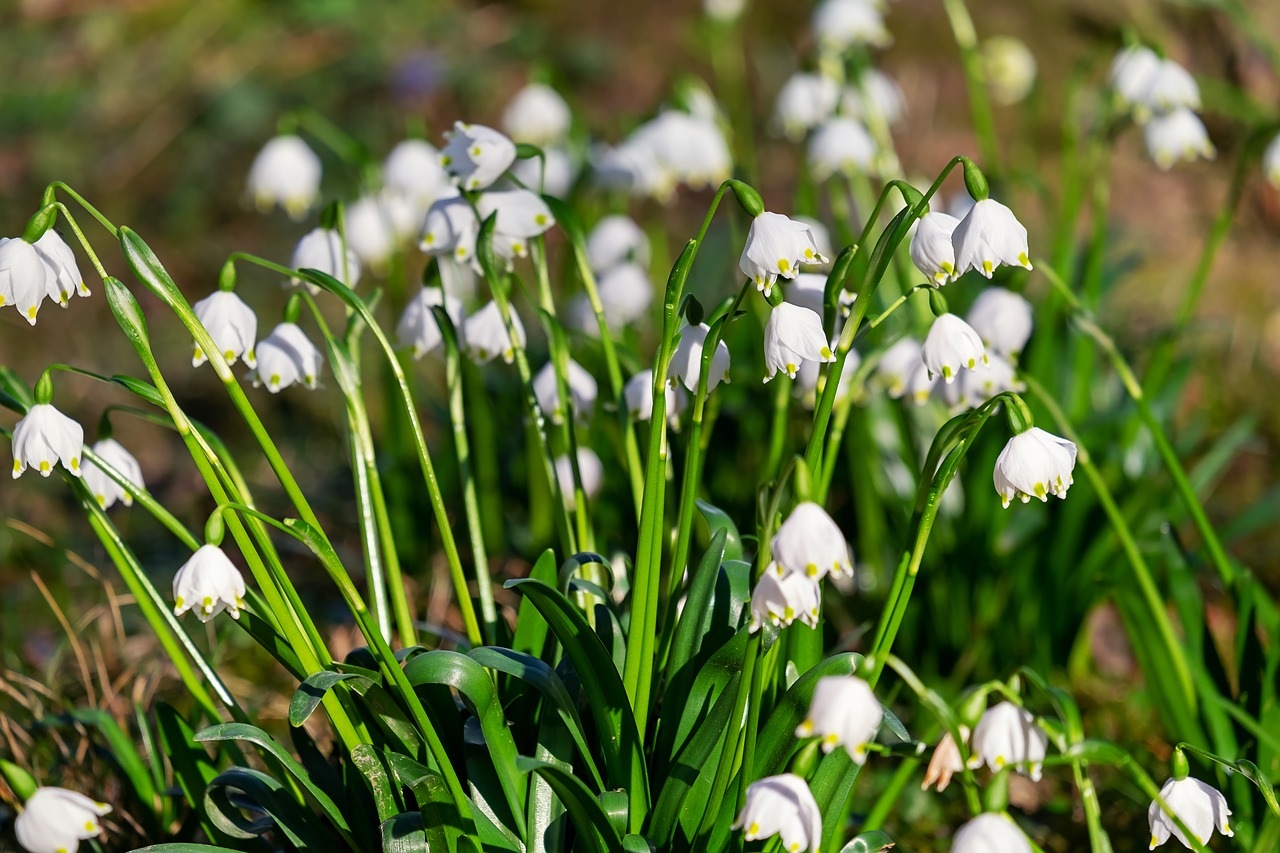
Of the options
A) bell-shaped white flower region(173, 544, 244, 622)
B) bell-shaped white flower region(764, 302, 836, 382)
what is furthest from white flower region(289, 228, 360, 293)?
bell-shaped white flower region(764, 302, 836, 382)

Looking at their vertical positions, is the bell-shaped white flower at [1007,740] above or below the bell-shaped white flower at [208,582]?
below

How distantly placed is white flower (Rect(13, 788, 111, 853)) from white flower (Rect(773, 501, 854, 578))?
86 cm

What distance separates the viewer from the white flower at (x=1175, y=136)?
2.30 meters

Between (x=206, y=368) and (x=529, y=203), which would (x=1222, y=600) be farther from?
(x=206, y=368)

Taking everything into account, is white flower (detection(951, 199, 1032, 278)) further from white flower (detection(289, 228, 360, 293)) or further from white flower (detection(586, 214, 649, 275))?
white flower (detection(586, 214, 649, 275))

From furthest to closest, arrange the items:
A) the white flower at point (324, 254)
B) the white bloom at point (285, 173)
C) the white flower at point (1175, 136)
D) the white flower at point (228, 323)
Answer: the white bloom at point (285, 173), the white flower at point (1175, 136), the white flower at point (324, 254), the white flower at point (228, 323)

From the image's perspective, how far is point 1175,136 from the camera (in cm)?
Result: 234

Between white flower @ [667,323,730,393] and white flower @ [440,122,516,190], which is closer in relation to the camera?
white flower @ [667,323,730,393]

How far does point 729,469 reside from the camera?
2721 millimetres

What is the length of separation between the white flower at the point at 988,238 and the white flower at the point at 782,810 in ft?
1.89

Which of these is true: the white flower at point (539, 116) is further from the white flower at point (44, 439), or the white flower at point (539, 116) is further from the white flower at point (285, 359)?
the white flower at point (44, 439)

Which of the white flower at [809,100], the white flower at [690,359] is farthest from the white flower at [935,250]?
the white flower at [809,100]

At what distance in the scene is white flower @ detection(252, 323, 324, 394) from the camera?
161 cm

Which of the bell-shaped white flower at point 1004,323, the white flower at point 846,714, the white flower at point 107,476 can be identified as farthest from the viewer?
the bell-shaped white flower at point 1004,323
